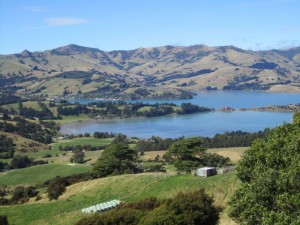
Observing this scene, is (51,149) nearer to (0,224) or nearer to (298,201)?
(0,224)

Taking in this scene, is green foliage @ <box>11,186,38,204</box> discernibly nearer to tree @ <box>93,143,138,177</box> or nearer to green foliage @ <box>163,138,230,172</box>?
tree @ <box>93,143,138,177</box>

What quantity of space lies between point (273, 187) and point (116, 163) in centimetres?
3708

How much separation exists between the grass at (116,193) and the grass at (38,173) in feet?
126

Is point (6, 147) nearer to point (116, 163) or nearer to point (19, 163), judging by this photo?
point (19, 163)

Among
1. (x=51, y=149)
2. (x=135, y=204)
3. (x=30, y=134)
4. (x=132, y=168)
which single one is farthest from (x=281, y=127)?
(x=30, y=134)

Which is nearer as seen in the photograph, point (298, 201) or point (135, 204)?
point (298, 201)

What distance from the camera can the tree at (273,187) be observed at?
1947 centimetres

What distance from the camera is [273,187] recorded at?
21438 mm

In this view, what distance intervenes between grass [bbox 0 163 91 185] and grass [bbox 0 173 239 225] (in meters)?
38.5

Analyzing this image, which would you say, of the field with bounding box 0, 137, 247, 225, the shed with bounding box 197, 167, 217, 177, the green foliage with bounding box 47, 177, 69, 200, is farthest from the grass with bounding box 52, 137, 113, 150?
the shed with bounding box 197, 167, 217, 177

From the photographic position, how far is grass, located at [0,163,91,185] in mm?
81375

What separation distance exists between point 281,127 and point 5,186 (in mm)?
60468

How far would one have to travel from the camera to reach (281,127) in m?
27.2

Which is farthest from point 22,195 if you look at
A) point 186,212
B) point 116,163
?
point 186,212
